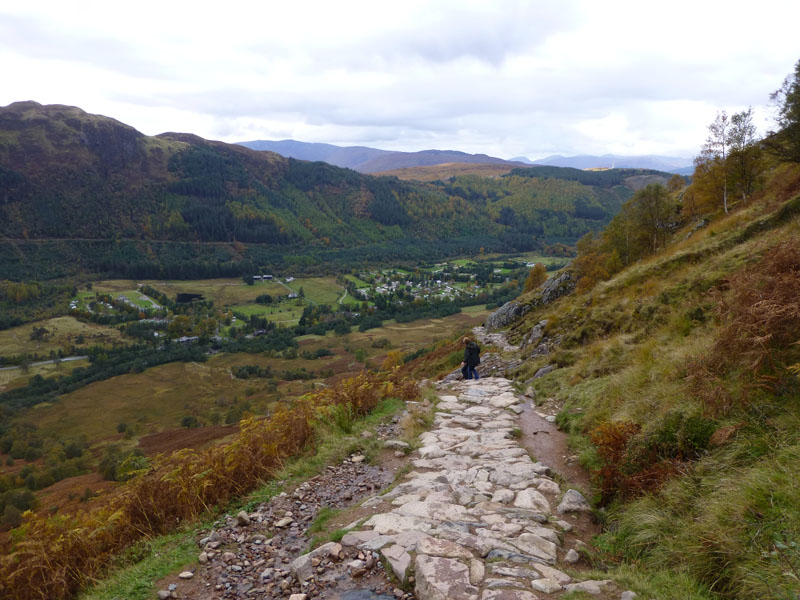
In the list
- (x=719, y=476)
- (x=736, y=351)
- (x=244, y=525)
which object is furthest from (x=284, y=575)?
(x=736, y=351)

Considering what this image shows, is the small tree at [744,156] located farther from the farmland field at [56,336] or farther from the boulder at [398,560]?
the farmland field at [56,336]

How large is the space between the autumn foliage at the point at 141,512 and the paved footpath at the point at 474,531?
2.52 metres

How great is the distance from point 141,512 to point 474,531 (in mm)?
5219

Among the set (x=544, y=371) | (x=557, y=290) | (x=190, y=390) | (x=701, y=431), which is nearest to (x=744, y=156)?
(x=557, y=290)

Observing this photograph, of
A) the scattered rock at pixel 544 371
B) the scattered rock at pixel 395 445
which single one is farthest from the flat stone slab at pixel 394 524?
the scattered rock at pixel 544 371

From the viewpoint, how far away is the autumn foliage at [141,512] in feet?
17.9

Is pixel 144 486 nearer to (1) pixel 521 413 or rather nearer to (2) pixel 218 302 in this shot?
(1) pixel 521 413

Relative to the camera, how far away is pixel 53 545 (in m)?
5.61

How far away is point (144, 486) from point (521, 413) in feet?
28.7

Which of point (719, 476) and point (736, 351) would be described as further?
point (736, 351)

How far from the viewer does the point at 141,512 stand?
254 inches

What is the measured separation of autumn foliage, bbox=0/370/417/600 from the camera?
5.46m

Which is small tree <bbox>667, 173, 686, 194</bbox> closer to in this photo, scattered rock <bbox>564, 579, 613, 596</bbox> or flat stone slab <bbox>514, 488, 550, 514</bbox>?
flat stone slab <bbox>514, 488, 550, 514</bbox>

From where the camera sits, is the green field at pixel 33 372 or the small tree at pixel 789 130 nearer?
the small tree at pixel 789 130
